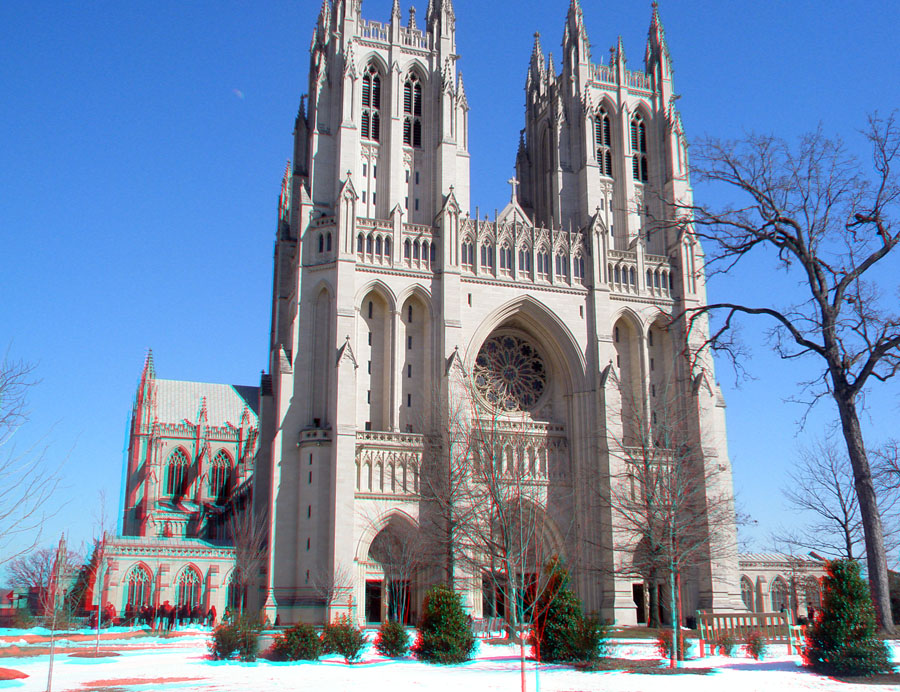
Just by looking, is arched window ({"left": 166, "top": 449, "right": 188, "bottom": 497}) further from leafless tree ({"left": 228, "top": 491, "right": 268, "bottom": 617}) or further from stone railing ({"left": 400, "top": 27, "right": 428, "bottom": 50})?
stone railing ({"left": 400, "top": 27, "right": 428, "bottom": 50})

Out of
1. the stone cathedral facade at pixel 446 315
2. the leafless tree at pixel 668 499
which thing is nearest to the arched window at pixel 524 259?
the stone cathedral facade at pixel 446 315

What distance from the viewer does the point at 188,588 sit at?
53.3m

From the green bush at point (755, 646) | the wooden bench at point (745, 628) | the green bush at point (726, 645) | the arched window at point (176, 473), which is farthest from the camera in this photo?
the arched window at point (176, 473)

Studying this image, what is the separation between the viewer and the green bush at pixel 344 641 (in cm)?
2244

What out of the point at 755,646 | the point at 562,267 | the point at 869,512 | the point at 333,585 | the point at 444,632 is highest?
the point at 562,267

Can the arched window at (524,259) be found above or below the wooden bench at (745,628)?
above

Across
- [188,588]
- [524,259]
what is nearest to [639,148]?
[524,259]

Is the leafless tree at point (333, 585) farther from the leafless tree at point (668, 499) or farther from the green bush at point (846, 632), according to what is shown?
the green bush at point (846, 632)

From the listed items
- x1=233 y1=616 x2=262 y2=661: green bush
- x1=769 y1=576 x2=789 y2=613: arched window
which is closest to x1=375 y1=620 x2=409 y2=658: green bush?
x1=233 y1=616 x2=262 y2=661: green bush

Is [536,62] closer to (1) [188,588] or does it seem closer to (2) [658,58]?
(2) [658,58]

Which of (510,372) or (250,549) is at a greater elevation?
(510,372)

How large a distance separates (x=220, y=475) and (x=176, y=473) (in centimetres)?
336

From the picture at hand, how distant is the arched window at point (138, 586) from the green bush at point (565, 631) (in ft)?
122

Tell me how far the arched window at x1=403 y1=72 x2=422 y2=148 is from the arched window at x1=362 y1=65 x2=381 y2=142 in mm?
1626
